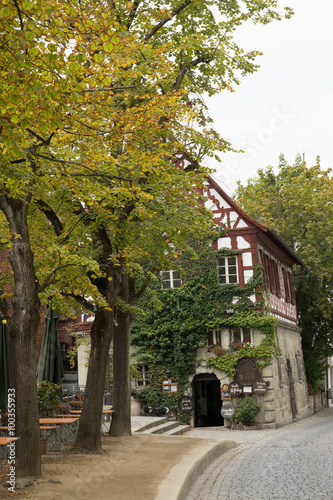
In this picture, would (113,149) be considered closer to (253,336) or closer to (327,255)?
(253,336)

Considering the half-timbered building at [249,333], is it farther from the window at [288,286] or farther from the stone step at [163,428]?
the stone step at [163,428]

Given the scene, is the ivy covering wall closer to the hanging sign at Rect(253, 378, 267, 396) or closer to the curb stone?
the hanging sign at Rect(253, 378, 267, 396)

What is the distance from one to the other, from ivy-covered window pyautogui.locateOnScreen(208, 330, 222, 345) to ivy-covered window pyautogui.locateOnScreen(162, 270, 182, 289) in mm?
2509

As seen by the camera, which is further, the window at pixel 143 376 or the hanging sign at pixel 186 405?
the window at pixel 143 376

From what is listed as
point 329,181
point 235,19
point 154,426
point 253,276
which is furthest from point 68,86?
point 329,181


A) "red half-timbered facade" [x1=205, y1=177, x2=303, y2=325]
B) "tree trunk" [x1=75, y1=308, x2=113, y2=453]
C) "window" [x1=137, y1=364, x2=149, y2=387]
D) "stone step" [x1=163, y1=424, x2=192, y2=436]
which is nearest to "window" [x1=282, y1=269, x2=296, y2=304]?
"red half-timbered facade" [x1=205, y1=177, x2=303, y2=325]

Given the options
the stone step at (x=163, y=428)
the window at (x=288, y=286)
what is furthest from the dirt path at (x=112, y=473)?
the window at (x=288, y=286)

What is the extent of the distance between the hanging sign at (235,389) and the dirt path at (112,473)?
10.7m

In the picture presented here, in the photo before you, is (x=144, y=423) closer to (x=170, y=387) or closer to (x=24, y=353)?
(x=170, y=387)

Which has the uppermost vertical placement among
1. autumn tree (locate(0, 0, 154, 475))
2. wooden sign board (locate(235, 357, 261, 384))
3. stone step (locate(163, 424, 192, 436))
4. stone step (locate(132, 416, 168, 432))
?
autumn tree (locate(0, 0, 154, 475))

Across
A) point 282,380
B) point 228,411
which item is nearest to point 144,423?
point 228,411

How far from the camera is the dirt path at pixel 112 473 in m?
7.86

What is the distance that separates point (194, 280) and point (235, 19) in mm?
12113

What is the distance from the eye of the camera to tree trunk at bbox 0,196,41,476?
872 centimetres
